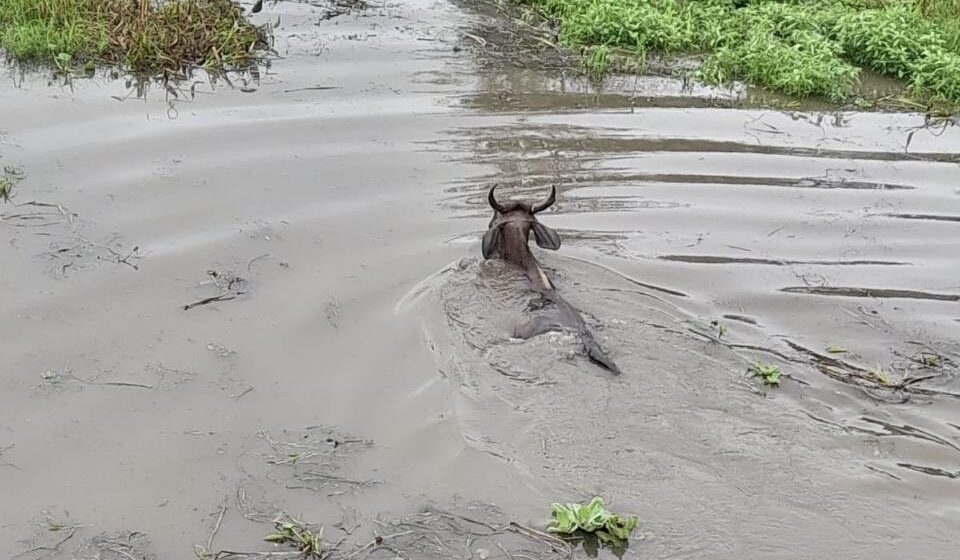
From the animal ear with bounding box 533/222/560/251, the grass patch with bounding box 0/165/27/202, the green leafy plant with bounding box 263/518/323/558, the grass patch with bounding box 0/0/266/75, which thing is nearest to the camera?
the green leafy plant with bounding box 263/518/323/558

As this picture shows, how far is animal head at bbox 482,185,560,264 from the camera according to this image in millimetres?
6539

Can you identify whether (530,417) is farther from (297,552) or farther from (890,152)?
(890,152)

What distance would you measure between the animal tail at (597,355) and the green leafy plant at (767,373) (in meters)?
0.73

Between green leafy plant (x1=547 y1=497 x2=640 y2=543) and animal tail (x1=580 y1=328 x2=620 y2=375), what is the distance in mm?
1212

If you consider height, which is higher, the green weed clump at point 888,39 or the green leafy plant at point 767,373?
the green weed clump at point 888,39

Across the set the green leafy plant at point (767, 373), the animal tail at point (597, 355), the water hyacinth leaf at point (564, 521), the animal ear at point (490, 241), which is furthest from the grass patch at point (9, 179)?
the green leafy plant at point (767, 373)

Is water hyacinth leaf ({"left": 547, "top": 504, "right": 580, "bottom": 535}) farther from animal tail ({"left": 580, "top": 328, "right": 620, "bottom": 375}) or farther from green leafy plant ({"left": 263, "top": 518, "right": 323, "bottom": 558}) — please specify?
animal tail ({"left": 580, "top": 328, "right": 620, "bottom": 375})

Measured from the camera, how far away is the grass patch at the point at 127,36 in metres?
9.35

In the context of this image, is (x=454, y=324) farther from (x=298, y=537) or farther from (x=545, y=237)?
(x=298, y=537)

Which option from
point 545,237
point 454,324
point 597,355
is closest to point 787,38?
point 545,237

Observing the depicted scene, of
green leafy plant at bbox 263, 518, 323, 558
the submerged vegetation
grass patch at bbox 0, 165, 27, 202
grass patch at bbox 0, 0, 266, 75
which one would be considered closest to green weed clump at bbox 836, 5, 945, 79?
the submerged vegetation

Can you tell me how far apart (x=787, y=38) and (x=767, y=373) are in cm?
623

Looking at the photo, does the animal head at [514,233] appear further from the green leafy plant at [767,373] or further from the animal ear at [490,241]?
the green leafy plant at [767,373]

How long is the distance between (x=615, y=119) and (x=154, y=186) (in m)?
3.89
